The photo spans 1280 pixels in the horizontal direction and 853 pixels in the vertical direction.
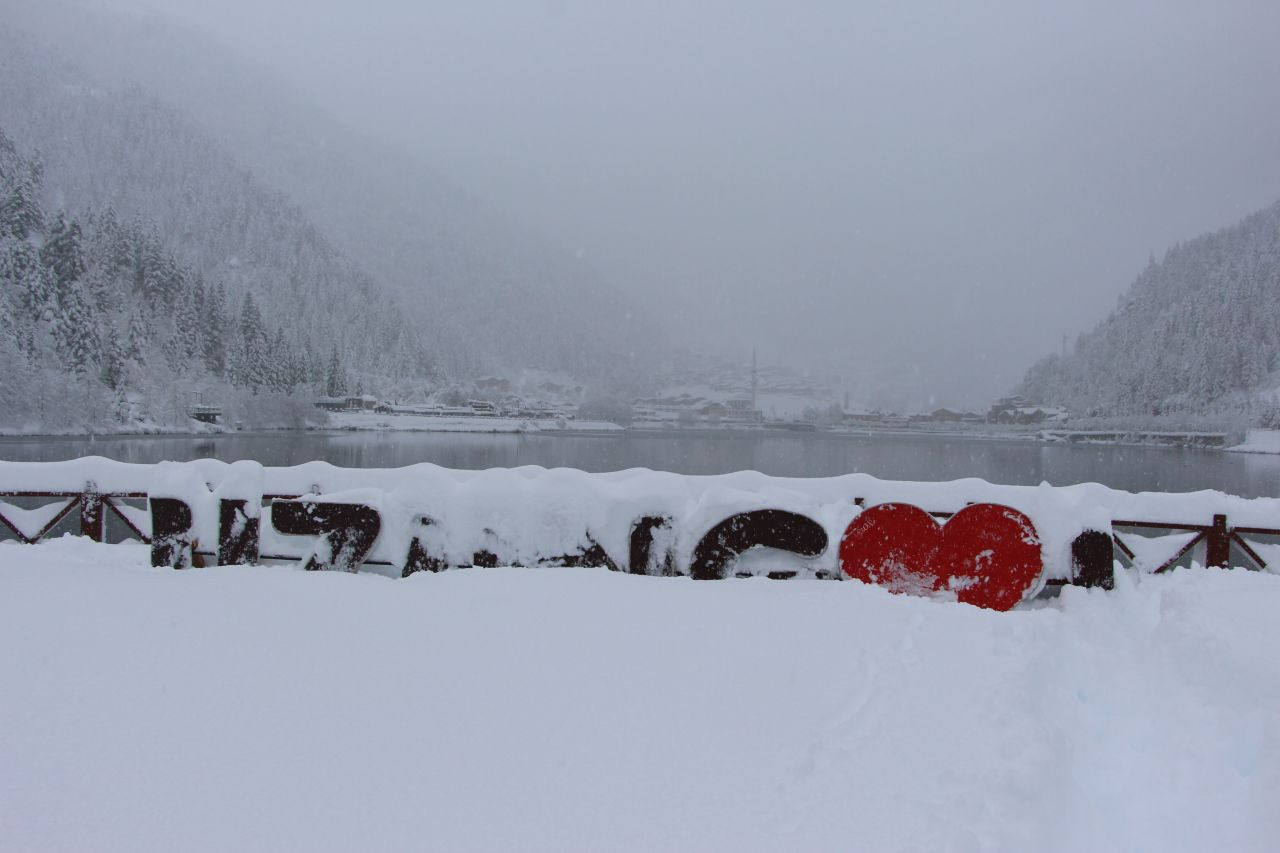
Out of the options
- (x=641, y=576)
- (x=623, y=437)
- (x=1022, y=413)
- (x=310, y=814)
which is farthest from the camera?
(x=1022, y=413)

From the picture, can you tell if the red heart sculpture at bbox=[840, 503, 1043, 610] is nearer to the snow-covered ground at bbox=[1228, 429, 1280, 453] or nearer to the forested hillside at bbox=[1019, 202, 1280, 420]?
the snow-covered ground at bbox=[1228, 429, 1280, 453]

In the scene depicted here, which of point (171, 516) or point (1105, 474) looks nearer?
point (171, 516)

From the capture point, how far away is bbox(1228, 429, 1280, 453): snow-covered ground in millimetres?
95688

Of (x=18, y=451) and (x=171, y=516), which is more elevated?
(x=171, y=516)

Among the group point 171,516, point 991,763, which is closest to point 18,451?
point 171,516

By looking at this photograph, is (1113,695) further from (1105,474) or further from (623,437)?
(623,437)

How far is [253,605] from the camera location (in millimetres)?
5457

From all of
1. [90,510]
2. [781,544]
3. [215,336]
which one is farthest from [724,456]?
[781,544]

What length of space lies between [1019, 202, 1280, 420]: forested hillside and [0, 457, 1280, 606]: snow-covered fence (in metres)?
129

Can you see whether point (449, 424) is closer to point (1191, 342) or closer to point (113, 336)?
point (113, 336)

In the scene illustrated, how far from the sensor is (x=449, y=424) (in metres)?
120

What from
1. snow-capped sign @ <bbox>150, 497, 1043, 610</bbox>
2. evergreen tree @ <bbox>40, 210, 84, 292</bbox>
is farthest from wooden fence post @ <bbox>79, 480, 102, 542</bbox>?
evergreen tree @ <bbox>40, 210, 84, 292</bbox>

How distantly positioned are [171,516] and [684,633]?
6.35m

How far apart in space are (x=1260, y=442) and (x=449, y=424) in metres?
132
